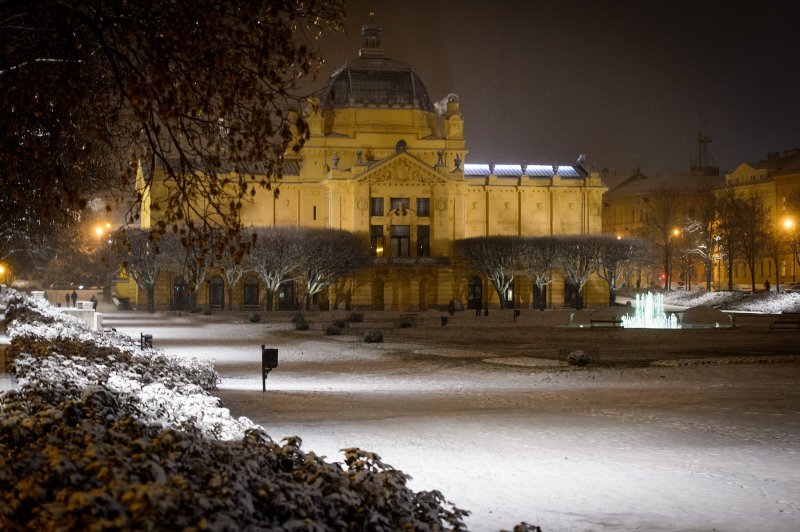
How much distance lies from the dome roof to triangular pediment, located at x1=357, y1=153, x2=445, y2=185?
8.86 meters

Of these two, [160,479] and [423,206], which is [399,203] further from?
[160,479]

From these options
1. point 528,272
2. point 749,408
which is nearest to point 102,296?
point 528,272

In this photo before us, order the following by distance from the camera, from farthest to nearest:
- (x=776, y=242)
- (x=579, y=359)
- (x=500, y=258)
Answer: (x=776, y=242) → (x=500, y=258) → (x=579, y=359)

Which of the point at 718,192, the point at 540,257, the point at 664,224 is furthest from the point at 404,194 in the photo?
the point at 718,192

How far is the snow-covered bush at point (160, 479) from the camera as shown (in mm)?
6949

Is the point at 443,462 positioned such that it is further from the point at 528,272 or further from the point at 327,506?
the point at 528,272

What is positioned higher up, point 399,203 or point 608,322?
point 399,203

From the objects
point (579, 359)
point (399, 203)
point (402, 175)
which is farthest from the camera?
point (399, 203)

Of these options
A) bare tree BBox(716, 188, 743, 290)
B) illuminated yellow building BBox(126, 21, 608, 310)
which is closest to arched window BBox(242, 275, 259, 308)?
illuminated yellow building BBox(126, 21, 608, 310)

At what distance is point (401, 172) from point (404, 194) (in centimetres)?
209

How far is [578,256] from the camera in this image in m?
86.4

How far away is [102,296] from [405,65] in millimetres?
40734

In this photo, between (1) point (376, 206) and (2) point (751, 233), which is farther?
(1) point (376, 206)

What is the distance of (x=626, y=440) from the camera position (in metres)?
17.4
